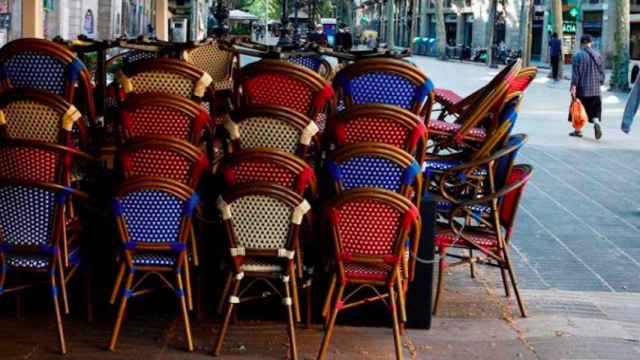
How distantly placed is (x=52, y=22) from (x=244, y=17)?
3351 cm

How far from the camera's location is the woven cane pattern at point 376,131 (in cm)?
469

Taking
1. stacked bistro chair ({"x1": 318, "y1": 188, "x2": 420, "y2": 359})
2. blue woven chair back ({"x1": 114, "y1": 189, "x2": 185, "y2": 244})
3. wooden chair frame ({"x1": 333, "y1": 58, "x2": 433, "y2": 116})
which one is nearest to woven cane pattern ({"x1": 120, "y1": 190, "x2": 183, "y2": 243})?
blue woven chair back ({"x1": 114, "y1": 189, "x2": 185, "y2": 244})

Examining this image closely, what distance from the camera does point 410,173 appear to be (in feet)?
15.1

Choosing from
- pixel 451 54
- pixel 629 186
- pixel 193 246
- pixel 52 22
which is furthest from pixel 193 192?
pixel 451 54

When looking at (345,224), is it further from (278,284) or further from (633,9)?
(633,9)

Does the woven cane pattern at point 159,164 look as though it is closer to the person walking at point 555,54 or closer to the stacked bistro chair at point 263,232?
the stacked bistro chair at point 263,232

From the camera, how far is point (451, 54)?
65.6 meters

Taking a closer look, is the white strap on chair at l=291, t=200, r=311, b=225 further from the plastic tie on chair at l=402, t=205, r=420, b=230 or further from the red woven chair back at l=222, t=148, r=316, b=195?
the plastic tie on chair at l=402, t=205, r=420, b=230

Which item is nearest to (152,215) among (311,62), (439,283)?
(439,283)

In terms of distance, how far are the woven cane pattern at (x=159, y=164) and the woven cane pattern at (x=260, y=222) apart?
1.11 ft

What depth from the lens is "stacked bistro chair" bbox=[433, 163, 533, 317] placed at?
5.55 m

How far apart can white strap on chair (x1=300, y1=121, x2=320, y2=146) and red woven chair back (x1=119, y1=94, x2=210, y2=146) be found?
55 centimetres

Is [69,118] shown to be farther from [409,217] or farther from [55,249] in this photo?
[409,217]

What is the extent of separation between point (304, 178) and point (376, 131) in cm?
42
